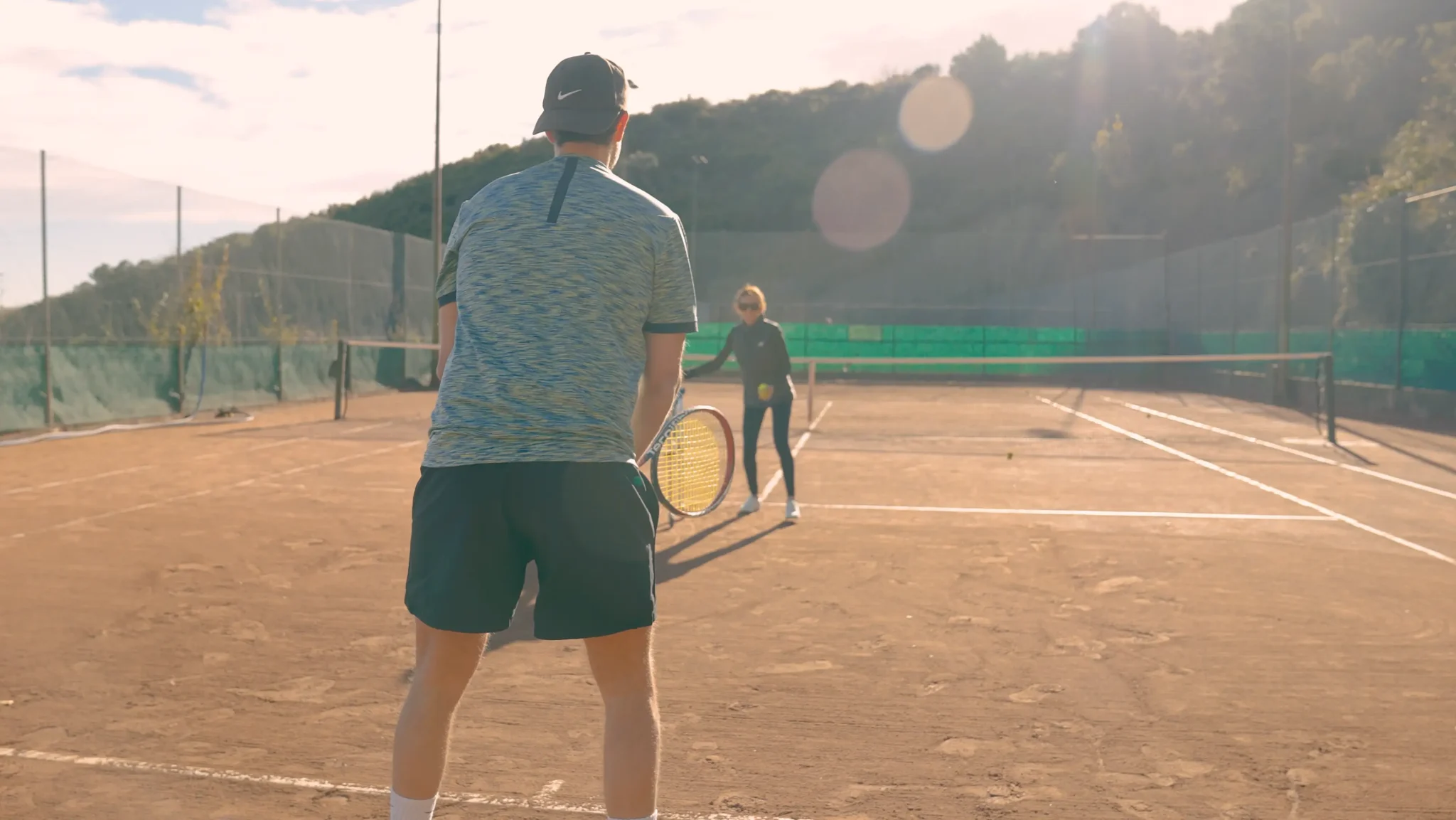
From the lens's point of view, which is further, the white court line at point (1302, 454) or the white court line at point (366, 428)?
the white court line at point (366, 428)

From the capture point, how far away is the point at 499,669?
509cm

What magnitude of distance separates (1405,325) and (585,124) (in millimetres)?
21640

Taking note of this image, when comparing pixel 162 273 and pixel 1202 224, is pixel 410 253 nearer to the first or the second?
pixel 162 273

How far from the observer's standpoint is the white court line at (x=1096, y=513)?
31.0 feet

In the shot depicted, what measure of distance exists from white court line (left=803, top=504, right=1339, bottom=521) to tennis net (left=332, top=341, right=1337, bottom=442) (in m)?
5.15

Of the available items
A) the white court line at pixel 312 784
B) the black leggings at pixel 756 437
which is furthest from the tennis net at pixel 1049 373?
the white court line at pixel 312 784

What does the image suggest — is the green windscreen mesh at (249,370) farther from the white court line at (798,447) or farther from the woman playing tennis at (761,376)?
the woman playing tennis at (761,376)

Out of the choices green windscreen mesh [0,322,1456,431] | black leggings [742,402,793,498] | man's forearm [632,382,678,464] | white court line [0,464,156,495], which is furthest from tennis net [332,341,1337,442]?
man's forearm [632,382,678,464]

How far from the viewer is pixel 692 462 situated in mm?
8172

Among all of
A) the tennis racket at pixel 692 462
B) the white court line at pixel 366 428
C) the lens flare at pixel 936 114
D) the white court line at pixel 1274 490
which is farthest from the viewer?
the lens flare at pixel 936 114

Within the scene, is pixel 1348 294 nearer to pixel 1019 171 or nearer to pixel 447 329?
pixel 447 329

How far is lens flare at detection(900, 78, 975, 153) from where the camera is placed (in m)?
103

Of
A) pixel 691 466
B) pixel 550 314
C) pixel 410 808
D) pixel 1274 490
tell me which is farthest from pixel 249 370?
pixel 550 314

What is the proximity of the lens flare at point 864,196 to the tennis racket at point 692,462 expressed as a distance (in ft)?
255
